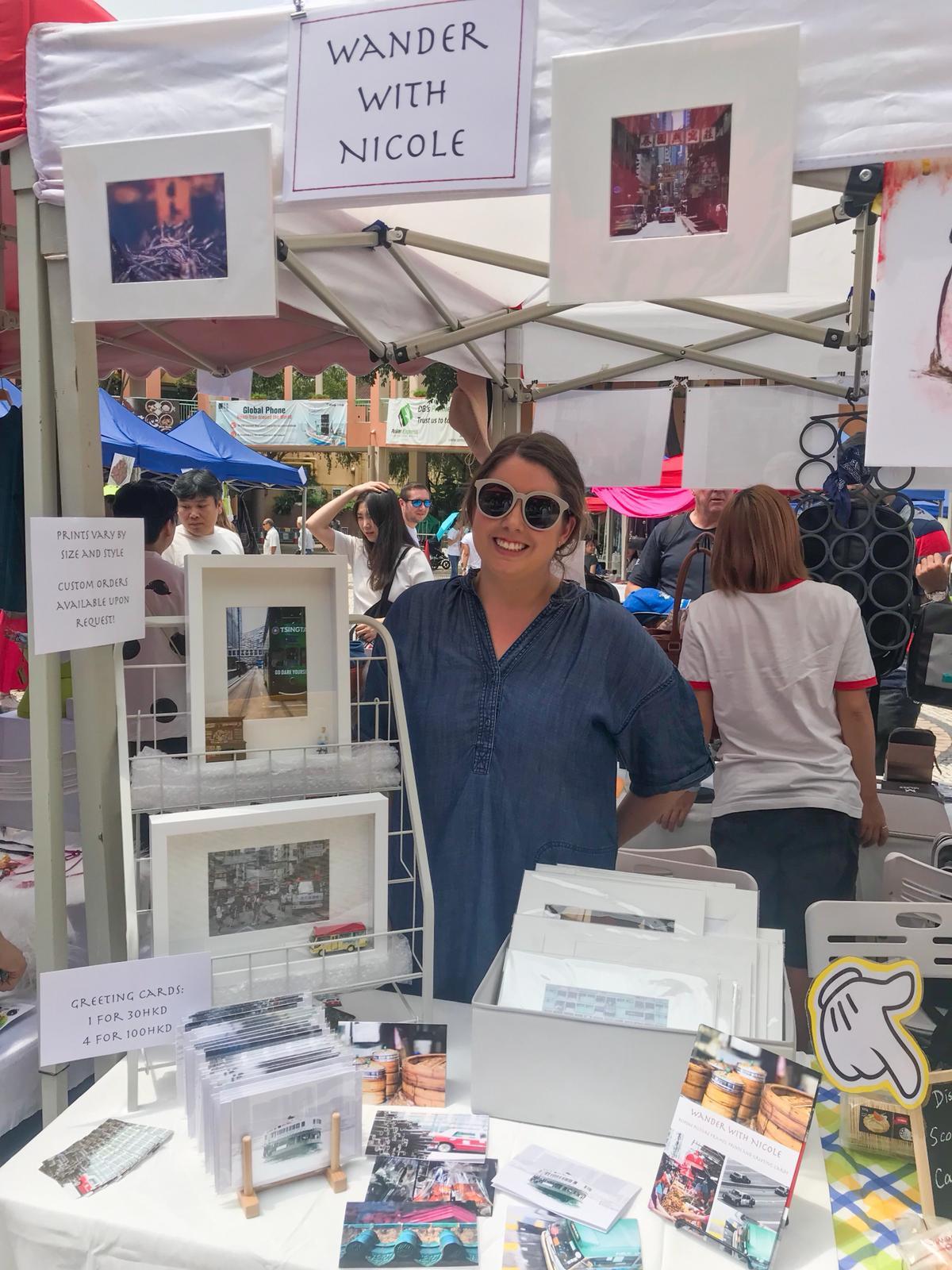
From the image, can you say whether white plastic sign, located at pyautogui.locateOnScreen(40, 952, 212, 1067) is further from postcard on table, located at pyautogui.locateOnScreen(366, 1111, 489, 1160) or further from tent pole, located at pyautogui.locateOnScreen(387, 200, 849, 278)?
tent pole, located at pyautogui.locateOnScreen(387, 200, 849, 278)

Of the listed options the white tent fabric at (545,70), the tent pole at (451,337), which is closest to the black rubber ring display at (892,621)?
the tent pole at (451,337)

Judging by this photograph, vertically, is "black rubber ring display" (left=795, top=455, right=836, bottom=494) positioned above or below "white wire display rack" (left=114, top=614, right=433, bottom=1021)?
above

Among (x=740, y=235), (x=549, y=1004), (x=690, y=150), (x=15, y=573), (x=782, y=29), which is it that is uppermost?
(x=782, y=29)

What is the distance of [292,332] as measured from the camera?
129 inches

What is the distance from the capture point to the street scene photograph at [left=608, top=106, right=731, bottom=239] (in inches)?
43.5

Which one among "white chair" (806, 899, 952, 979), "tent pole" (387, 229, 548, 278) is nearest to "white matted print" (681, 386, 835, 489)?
"tent pole" (387, 229, 548, 278)

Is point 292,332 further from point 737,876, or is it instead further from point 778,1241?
point 778,1241

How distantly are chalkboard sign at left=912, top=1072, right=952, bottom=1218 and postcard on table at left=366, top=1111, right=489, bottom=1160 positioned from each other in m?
0.48

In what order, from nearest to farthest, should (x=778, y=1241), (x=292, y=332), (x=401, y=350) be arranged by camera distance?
(x=778, y=1241), (x=401, y=350), (x=292, y=332)

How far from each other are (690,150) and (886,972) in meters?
1.00

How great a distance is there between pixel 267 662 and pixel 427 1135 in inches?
25.9

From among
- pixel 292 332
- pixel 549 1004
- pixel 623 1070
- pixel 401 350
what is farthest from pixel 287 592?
pixel 292 332

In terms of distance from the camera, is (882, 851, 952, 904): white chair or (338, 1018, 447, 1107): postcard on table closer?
(338, 1018, 447, 1107): postcard on table

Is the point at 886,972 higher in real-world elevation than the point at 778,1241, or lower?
higher
